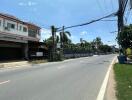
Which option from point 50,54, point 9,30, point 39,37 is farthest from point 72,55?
point 9,30

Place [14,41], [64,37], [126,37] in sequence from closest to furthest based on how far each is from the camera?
[126,37], [14,41], [64,37]

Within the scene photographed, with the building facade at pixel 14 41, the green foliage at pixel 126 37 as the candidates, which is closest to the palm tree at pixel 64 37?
the building facade at pixel 14 41

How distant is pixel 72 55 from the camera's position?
248ft

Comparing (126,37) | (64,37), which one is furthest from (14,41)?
(64,37)

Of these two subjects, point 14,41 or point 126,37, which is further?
point 14,41

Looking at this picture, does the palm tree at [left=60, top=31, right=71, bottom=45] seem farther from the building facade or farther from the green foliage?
the green foliage

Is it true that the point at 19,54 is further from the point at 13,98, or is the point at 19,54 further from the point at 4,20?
the point at 13,98

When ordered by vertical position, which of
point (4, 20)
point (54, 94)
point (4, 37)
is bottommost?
point (54, 94)

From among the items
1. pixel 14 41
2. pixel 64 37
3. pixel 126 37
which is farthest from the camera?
pixel 64 37

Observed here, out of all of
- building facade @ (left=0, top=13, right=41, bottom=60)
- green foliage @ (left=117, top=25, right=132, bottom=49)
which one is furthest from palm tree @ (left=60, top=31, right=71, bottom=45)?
green foliage @ (left=117, top=25, right=132, bottom=49)

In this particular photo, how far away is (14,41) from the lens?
44438mm

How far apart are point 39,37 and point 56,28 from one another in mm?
18525

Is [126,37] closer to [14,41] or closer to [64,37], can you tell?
[14,41]

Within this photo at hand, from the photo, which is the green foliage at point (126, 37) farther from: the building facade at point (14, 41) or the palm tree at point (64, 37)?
the palm tree at point (64, 37)
